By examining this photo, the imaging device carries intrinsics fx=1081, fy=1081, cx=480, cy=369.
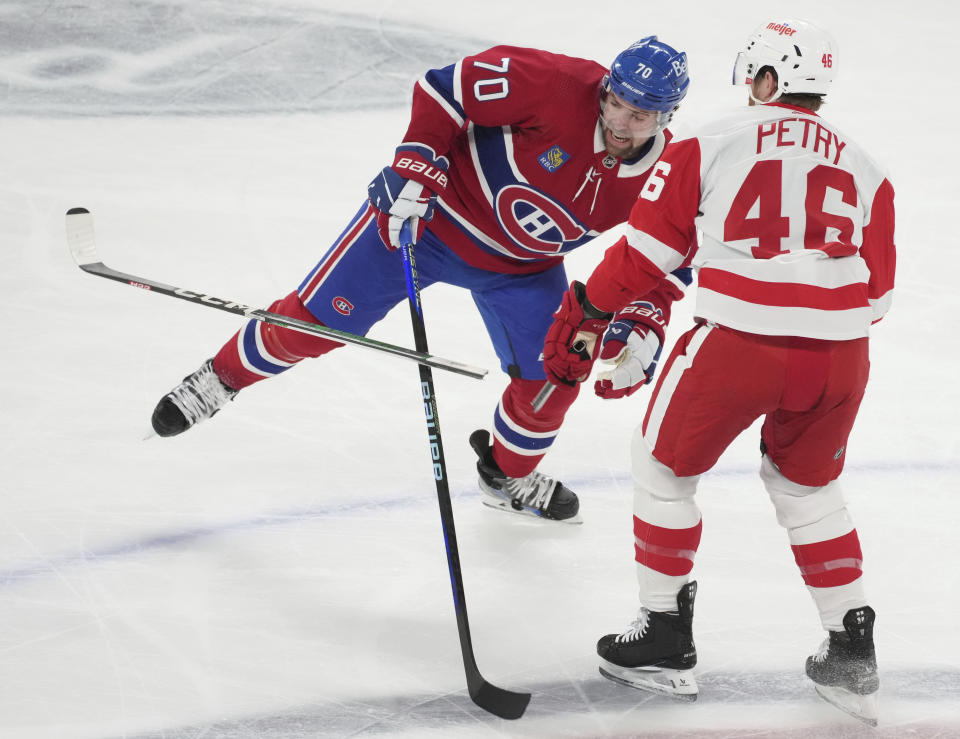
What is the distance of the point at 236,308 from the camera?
246 cm

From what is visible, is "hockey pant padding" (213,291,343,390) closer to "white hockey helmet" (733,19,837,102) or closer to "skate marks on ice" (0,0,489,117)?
"white hockey helmet" (733,19,837,102)

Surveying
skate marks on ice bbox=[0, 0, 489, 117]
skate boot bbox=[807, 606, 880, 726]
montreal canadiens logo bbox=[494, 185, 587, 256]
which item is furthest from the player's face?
skate marks on ice bbox=[0, 0, 489, 117]

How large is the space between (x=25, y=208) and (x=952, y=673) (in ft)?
11.1

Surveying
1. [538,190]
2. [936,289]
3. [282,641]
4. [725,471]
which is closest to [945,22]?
[936,289]

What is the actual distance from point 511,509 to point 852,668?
38.9 inches

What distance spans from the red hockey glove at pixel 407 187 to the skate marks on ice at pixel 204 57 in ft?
8.78

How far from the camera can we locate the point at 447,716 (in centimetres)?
200

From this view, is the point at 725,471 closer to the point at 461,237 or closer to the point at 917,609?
the point at 917,609

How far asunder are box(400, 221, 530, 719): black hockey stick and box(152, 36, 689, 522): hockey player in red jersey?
12 cm

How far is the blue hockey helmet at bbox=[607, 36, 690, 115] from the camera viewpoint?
2078 millimetres

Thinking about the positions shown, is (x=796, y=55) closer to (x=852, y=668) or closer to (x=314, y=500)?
(x=852, y=668)

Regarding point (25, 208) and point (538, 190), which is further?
point (25, 208)

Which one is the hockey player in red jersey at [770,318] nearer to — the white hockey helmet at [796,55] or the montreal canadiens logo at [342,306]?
the white hockey helmet at [796,55]

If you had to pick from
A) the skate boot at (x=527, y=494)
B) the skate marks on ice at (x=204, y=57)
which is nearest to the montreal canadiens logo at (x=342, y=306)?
the skate boot at (x=527, y=494)
